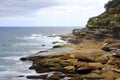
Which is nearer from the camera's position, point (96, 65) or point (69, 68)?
point (96, 65)

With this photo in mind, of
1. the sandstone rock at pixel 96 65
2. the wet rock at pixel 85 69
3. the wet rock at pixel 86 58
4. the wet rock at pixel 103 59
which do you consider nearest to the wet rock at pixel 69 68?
the wet rock at pixel 85 69

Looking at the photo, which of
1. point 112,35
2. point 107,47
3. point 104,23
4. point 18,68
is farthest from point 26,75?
point 104,23

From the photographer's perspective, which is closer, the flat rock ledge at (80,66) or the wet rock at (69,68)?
the flat rock ledge at (80,66)

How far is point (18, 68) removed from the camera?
207ft

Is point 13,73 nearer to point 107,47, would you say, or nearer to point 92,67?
point 92,67

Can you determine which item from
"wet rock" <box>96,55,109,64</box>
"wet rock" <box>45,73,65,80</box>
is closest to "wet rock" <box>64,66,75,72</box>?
"wet rock" <box>45,73,65,80</box>

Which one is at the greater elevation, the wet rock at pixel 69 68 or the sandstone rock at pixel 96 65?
the sandstone rock at pixel 96 65

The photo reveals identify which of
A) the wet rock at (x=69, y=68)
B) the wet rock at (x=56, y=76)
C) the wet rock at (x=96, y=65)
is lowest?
the wet rock at (x=56, y=76)

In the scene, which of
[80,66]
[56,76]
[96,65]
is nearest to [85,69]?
[80,66]

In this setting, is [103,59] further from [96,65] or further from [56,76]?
[56,76]

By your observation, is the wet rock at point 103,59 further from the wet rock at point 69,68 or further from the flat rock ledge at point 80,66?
the wet rock at point 69,68

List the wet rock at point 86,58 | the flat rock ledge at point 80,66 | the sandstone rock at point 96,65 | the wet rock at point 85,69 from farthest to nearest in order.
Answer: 1. the wet rock at point 86,58
2. the sandstone rock at point 96,65
3. the wet rock at point 85,69
4. the flat rock ledge at point 80,66

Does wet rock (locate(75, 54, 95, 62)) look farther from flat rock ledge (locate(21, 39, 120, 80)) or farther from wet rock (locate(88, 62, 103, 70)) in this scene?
wet rock (locate(88, 62, 103, 70))

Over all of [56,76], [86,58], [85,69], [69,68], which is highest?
[86,58]
